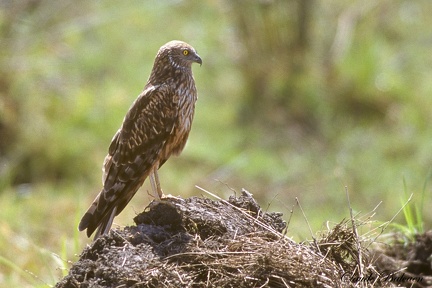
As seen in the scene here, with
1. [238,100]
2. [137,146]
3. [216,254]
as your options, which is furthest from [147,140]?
[238,100]

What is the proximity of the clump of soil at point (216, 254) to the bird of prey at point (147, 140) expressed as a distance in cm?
77

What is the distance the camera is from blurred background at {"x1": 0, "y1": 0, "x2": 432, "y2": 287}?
393 inches

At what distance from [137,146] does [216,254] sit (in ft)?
4.79

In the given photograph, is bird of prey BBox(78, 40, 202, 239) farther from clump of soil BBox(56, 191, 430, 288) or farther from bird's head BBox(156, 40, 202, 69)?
clump of soil BBox(56, 191, 430, 288)

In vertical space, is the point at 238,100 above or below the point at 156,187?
above

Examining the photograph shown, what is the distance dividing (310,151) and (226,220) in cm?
604

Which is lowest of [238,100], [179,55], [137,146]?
[137,146]

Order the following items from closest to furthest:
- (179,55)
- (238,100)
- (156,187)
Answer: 1. (156,187)
2. (179,55)
3. (238,100)

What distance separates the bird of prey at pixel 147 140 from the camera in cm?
594


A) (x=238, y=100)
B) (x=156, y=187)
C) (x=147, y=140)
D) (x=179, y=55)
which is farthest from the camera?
(x=238, y=100)

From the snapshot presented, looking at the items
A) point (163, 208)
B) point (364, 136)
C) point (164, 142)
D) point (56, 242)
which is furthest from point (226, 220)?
point (364, 136)

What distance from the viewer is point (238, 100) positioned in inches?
467

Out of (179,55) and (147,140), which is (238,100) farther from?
(147,140)

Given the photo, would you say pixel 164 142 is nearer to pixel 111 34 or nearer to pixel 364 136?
pixel 364 136
